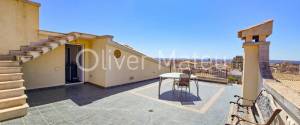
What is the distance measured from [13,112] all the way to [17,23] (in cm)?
388

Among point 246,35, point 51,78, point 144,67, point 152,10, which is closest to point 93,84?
point 51,78

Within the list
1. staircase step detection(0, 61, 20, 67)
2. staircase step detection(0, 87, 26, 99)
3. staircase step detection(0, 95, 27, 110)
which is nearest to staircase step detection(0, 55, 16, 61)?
staircase step detection(0, 61, 20, 67)

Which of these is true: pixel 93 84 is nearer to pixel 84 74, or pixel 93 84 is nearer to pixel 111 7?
pixel 84 74

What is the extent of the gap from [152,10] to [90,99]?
713 cm

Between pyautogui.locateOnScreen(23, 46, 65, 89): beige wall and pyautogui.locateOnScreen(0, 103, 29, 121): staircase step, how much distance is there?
286 cm

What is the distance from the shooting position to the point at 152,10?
9.67 meters

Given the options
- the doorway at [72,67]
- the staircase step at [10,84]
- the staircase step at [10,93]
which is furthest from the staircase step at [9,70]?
the doorway at [72,67]

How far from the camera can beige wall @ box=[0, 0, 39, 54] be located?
5062mm

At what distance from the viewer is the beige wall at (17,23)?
5062 mm

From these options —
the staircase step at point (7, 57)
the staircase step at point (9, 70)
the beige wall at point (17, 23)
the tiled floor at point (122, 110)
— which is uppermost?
the beige wall at point (17, 23)

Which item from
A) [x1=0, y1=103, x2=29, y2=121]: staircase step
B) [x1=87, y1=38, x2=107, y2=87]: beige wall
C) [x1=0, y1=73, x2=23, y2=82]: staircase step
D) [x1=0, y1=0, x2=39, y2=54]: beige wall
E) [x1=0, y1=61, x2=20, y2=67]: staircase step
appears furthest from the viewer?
[x1=87, y1=38, x2=107, y2=87]: beige wall

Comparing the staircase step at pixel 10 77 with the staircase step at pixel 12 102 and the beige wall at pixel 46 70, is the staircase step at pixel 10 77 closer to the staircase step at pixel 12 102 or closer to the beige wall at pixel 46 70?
the staircase step at pixel 12 102

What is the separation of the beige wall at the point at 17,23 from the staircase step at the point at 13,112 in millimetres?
3109

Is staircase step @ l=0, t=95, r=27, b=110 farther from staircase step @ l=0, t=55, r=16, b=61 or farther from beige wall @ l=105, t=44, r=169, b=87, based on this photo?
beige wall @ l=105, t=44, r=169, b=87
